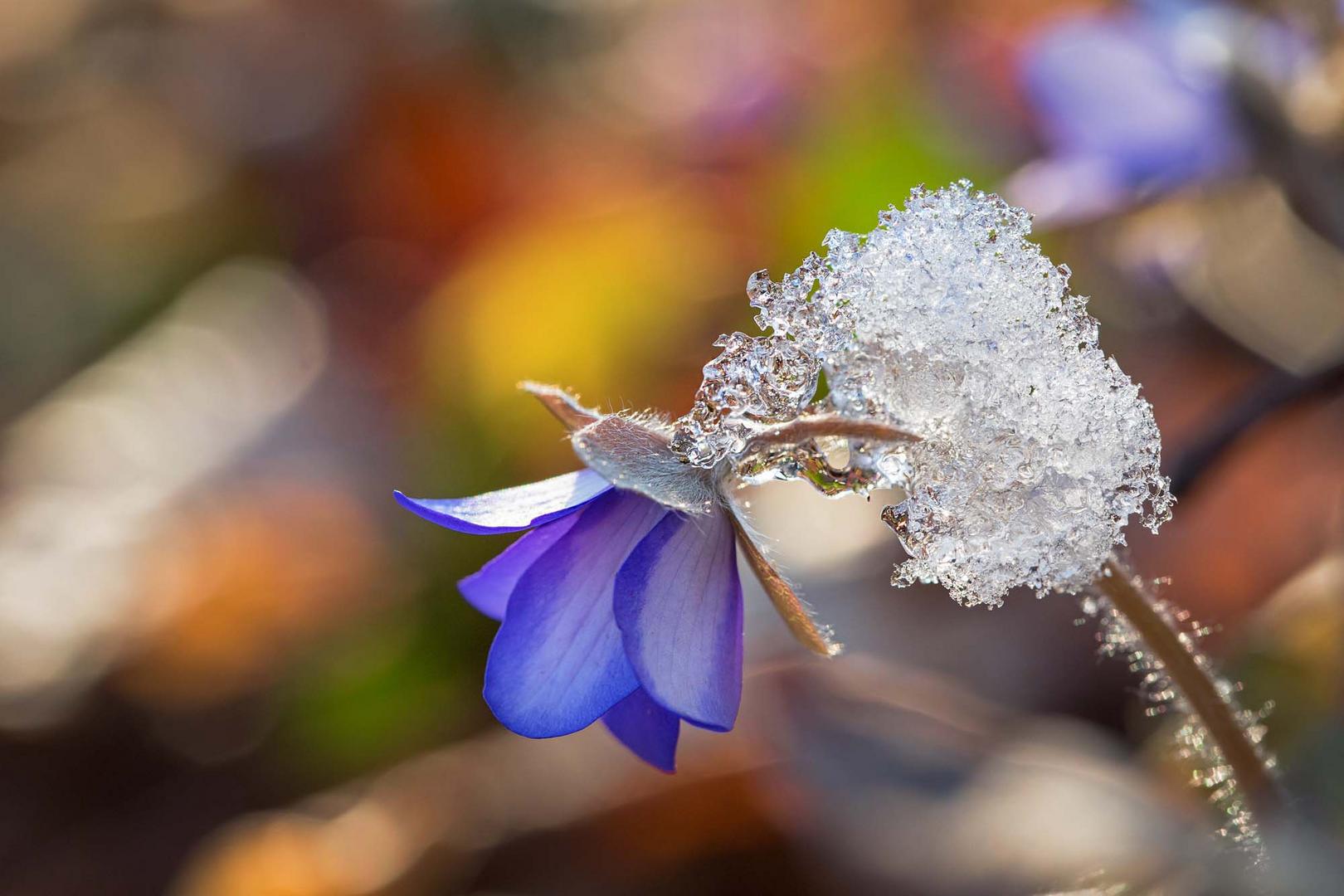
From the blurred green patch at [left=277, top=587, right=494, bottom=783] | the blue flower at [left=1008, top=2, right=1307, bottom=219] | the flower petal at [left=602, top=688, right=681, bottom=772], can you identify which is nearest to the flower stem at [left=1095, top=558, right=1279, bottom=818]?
the flower petal at [left=602, top=688, right=681, bottom=772]

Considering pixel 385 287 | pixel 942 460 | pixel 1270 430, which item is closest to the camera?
pixel 942 460

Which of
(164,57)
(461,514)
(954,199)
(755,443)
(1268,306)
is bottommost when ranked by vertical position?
(461,514)

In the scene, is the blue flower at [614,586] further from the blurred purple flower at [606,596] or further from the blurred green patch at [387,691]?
the blurred green patch at [387,691]

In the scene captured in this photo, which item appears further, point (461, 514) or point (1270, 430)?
point (1270, 430)

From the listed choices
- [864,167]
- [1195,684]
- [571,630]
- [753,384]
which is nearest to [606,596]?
[571,630]

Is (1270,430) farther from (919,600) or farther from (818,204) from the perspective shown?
(818,204)

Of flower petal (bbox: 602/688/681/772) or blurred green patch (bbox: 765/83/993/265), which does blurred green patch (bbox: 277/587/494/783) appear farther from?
flower petal (bbox: 602/688/681/772)

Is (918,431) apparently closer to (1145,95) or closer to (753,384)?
(753,384)

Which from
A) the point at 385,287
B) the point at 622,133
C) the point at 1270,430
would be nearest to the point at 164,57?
the point at 385,287
